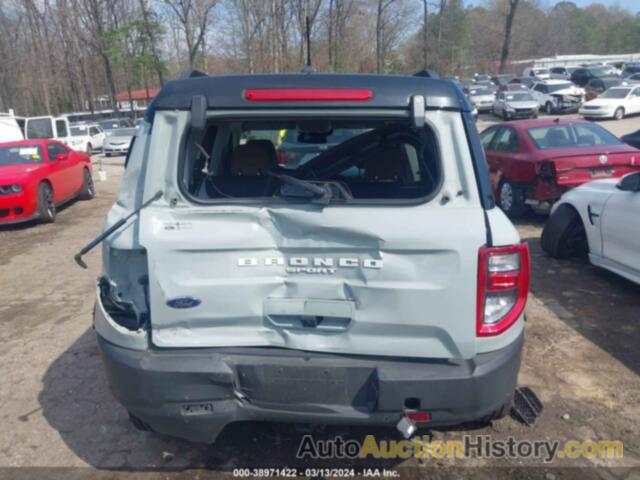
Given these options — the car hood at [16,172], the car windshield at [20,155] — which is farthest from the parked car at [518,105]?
the car hood at [16,172]

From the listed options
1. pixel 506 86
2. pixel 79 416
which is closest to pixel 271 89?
pixel 79 416

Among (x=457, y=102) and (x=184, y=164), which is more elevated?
(x=457, y=102)

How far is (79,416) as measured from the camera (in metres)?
3.74

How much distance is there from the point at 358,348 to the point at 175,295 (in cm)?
88

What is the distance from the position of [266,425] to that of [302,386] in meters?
1.08

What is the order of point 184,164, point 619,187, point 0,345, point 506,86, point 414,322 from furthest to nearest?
1. point 506,86
2. point 619,187
3. point 0,345
4. point 184,164
5. point 414,322

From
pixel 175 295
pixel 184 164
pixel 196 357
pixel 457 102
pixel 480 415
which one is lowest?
pixel 480 415

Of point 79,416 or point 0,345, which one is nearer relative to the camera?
point 79,416

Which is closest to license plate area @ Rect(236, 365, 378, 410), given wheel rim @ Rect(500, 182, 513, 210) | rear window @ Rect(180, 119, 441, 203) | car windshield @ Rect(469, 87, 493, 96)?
rear window @ Rect(180, 119, 441, 203)

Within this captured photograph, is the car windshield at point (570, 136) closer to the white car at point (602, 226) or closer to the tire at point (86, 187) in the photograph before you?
the white car at point (602, 226)

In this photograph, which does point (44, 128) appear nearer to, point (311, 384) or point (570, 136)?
point (570, 136)

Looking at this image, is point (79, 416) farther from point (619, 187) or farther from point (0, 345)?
point (619, 187)

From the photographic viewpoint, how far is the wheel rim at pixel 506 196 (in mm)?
9141

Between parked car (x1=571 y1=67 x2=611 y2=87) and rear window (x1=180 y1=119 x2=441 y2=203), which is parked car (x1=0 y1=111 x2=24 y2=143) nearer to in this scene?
rear window (x1=180 y1=119 x2=441 y2=203)
